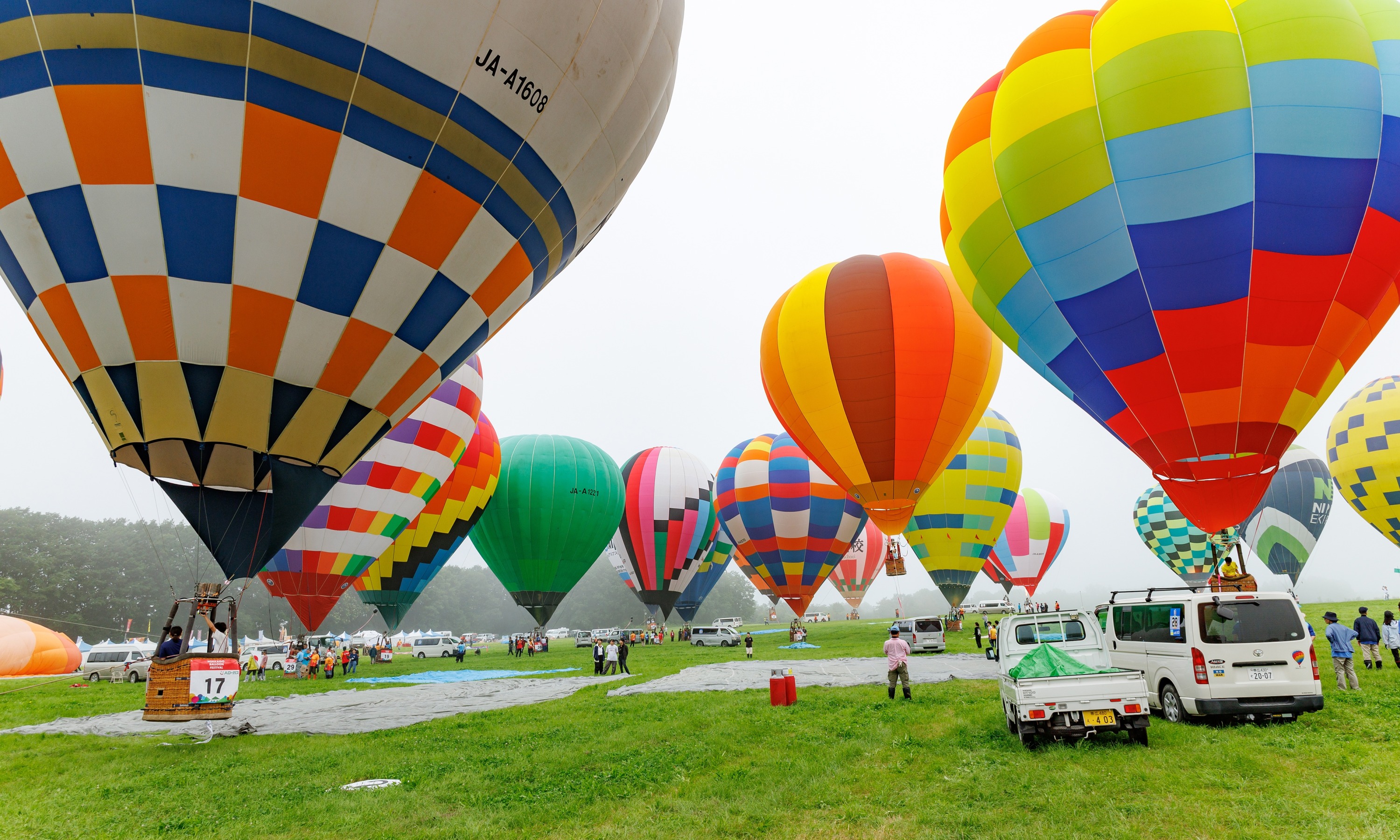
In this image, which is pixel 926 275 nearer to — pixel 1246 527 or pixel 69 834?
pixel 69 834

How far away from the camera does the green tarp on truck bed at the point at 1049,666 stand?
294 inches

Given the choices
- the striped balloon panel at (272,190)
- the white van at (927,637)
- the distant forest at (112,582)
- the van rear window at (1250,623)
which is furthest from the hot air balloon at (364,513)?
the distant forest at (112,582)

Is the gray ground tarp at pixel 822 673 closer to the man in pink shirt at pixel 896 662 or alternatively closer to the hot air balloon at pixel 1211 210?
the man in pink shirt at pixel 896 662

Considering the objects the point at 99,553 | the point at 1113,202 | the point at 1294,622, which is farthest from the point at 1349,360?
the point at 99,553

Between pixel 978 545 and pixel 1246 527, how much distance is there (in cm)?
1753

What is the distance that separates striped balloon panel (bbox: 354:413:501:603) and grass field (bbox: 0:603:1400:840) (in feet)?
48.6

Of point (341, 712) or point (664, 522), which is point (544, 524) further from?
point (341, 712)

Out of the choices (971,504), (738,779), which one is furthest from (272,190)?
(971,504)

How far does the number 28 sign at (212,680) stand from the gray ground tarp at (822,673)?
21.8 ft

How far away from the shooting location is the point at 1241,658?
315 inches

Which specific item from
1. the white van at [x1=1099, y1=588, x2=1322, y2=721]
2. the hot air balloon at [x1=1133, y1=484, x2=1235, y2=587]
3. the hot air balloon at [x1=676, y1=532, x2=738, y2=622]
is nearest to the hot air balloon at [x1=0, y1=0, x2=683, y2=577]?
the white van at [x1=1099, y1=588, x2=1322, y2=721]

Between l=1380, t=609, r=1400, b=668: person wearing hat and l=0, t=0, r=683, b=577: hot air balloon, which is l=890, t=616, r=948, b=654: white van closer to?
l=1380, t=609, r=1400, b=668: person wearing hat

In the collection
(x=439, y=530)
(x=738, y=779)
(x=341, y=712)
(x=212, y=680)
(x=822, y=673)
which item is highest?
(x=439, y=530)

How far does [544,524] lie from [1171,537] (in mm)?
35622
